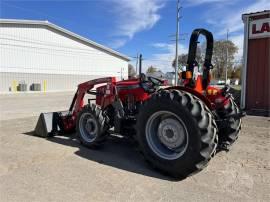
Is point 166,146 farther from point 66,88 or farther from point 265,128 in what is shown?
point 66,88

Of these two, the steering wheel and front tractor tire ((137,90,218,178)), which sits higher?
the steering wheel

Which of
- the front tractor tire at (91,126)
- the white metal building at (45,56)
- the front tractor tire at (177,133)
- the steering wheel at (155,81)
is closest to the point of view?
the front tractor tire at (177,133)

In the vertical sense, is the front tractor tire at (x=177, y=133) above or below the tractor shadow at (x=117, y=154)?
above

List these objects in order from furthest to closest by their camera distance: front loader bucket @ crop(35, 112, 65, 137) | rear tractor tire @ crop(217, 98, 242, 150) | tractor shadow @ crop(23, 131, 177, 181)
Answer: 1. front loader bucket @ crop(35, 112, 65, 137)
2. rear tractor tire @ crop(217, 98, 242, 150)
3. tractor shadow @ crop(23, 131, 177, 181)

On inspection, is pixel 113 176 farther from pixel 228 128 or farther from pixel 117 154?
pixel 228 128

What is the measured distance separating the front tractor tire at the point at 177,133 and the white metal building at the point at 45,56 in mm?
27211

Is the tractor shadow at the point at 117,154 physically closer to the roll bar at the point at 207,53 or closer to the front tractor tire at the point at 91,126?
the front tractor tire at the point at 91,126

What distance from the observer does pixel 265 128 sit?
7.96m

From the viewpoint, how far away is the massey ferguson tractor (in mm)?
3912

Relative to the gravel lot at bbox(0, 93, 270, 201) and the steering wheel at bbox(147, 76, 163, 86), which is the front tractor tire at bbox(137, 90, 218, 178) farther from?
the steering wheel at bbox(147, 76, 163, 86)

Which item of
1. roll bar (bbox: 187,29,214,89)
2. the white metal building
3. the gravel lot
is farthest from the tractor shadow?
the white metal building

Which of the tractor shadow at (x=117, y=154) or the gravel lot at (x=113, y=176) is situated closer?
the gravel lot at (x=113, y=176)

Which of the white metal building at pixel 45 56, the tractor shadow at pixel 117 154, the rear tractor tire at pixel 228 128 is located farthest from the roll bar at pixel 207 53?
the white metal building at pixel 45 56

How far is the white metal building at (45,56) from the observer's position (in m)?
28.7
